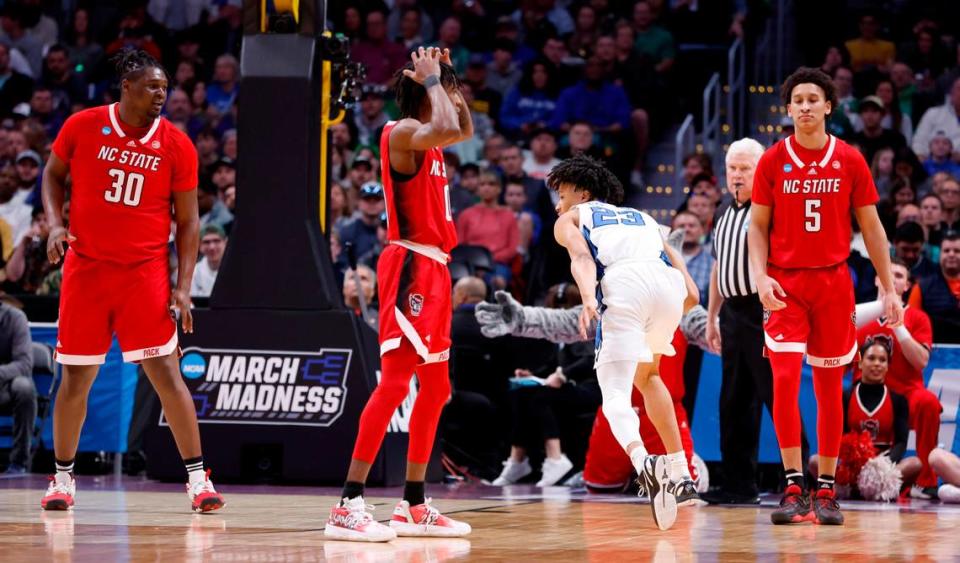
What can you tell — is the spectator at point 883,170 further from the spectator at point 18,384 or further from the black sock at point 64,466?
the black sock at point 64,466

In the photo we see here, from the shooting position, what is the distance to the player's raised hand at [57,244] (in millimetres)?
6246

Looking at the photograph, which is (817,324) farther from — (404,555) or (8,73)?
(8,73)

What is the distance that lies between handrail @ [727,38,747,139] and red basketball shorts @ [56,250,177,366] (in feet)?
29.1

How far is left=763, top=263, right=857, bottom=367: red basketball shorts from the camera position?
657cm

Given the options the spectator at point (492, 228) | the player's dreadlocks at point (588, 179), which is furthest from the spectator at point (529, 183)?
the player's dreadlocks at point (588, 179)

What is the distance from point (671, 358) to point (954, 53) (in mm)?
Result: 7282

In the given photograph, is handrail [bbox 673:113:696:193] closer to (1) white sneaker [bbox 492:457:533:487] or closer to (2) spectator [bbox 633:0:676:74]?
(2) spectator [bbox 633:0:676:74]

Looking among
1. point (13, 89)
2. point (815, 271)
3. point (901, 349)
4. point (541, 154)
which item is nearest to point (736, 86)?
point (541, 154)

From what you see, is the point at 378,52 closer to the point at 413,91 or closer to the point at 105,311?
the point at 105,311

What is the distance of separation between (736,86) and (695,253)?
515 centimetres

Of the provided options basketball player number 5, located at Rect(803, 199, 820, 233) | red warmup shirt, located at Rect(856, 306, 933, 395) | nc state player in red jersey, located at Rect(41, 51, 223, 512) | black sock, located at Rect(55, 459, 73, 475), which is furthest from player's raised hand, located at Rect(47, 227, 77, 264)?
red warmup shirt, located at Rect(856, 306, 933, 395)

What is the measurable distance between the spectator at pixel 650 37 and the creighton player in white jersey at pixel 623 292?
27.6 ft

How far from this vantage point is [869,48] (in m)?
14.5

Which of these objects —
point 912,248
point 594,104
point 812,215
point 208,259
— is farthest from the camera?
point 594,104
